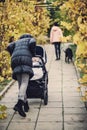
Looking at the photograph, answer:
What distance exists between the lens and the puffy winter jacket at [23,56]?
360 inches

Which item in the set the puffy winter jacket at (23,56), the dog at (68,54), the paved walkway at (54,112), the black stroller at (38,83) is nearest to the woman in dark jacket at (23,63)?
the puffy winter jacket at (23,56)

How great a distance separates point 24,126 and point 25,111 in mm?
1230

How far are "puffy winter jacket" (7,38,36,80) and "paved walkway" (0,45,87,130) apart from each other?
0.95 meters

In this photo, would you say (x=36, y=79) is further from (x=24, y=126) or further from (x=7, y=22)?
(x=7, y=22)

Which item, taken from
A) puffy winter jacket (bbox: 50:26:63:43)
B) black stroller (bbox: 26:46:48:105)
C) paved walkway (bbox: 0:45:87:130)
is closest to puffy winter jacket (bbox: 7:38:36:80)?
black stroller (bbox: 26:46:48:105)

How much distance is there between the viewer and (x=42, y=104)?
402 inches

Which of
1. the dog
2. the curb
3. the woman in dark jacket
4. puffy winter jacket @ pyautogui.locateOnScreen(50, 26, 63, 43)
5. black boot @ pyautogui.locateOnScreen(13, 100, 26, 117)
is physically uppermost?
the woman in dark jacket

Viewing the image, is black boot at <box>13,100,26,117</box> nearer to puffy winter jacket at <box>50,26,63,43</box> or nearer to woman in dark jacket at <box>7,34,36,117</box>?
woman in dark jacket at <box>7,34,36,117</box>

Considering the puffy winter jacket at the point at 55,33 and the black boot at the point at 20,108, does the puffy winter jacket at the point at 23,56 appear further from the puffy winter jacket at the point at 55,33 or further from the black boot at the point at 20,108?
the puffy winter jacket at the point at 55,33

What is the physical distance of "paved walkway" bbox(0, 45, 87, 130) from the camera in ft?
27.2

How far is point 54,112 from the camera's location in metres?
9.38

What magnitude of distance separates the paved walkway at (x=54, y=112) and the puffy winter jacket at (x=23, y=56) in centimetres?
95

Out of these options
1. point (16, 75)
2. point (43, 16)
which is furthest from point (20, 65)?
point (43, 16)

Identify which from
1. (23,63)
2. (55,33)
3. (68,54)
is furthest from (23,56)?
(55,33)
